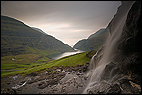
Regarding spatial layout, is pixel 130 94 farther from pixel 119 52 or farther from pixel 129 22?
pixel 129 22

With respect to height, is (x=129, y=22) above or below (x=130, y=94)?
above

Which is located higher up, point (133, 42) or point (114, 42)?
point (133, 42)

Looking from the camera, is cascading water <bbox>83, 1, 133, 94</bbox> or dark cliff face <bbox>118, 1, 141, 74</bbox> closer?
dark cliff face <bbox>118, 1, 141, 74</bbox>

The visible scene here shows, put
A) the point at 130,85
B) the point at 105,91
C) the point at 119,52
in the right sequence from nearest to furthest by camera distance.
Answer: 1. the point at 130,85
2. the point at 105,91
3. the point at 119,52

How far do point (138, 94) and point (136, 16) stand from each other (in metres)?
10.8

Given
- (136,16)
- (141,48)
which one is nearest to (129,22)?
(136,16)

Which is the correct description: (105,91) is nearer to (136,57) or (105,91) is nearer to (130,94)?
(130,94)

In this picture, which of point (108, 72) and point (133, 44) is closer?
point (133, 44)

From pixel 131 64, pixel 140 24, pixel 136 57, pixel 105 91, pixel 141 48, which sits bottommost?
pixel 105 91

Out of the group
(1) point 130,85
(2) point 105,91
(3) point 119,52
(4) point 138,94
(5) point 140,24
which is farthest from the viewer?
(3) point 119,52

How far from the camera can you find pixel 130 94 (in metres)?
10.3

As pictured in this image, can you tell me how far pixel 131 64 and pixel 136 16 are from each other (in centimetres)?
755

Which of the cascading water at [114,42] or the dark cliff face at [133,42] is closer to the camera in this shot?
the dark cliff face at [133,42]

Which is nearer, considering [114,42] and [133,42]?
[133,42]
